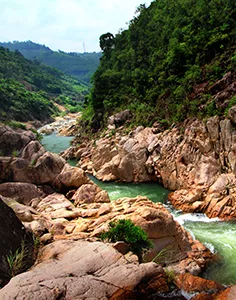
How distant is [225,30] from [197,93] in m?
7.40

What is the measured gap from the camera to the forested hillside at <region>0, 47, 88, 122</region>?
58.6 metres

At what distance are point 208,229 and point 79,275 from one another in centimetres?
984

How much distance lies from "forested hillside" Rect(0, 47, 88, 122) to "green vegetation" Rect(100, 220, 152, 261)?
48.2 m

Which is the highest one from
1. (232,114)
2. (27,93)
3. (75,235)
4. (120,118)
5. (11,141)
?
(27,93)

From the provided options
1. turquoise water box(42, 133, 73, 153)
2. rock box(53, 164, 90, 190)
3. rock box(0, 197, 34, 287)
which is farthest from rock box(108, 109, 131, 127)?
rock box(0, 197, 34, 287)

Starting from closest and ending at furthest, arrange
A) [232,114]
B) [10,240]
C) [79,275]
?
1. [79,275]
2. [10,240]
3. [232,114]

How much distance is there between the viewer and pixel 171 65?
2838 centimetres

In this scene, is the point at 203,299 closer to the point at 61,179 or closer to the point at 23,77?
the point at 61,179

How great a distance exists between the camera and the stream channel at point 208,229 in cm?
1034

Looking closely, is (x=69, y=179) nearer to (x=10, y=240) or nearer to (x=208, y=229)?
(x=208, y=229)

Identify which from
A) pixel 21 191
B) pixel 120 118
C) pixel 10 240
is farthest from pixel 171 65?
pixel 10 240

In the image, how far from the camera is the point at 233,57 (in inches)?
854

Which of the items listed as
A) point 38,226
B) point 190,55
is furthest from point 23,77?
point 38,226

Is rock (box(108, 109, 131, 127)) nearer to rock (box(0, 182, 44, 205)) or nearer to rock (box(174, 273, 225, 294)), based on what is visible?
rock (box(0, 182, 44, 205))
